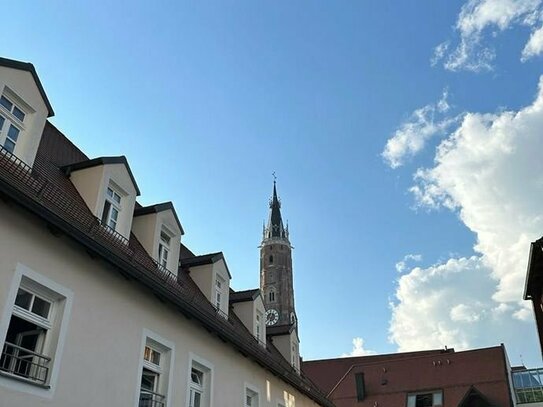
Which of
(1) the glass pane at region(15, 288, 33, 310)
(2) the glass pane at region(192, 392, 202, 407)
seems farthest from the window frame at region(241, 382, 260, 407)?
(1) the glass pane at region(15, 288, 33, 310)

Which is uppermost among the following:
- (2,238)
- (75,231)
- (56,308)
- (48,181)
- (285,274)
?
(285,274)

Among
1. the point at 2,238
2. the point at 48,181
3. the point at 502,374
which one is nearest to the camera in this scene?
the point at 2,238

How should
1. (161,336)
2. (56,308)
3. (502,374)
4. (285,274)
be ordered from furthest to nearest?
(285,274) → (502,374) → (161,336) → (56,308)

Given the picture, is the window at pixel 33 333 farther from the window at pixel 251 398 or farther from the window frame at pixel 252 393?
the window at pixel 251 398

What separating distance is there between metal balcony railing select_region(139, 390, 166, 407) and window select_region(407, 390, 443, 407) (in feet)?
106

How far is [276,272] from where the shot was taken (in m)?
108

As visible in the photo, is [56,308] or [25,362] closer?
[25,362]

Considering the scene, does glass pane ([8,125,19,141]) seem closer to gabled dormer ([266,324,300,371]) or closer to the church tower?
gabled dormer ([266,324,300,371])

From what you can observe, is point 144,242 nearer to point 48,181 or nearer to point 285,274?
point 48,181

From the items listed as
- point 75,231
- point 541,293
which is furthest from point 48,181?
point 541,293

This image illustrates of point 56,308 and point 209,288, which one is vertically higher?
point 209,288

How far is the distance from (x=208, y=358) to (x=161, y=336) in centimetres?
247

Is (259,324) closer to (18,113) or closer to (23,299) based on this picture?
(23,299)

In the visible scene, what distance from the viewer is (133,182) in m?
13.2
